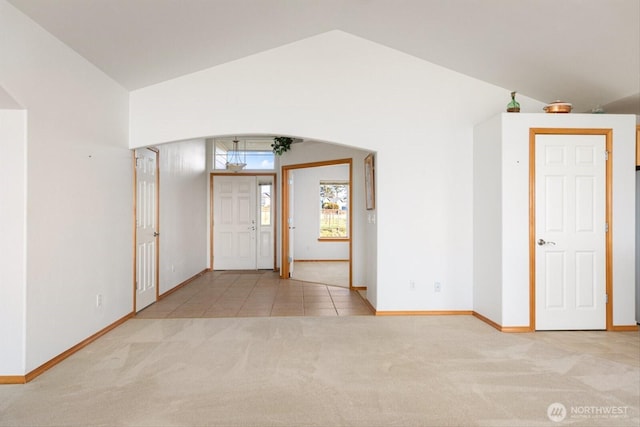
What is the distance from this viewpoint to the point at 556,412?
237 centimetres

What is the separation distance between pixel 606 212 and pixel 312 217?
270 inches

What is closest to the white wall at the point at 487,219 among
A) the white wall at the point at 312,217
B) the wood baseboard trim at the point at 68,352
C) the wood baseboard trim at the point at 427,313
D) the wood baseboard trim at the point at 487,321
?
the wood baseboard trim at the point at 487,321

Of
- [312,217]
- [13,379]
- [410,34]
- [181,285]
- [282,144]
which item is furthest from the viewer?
[312,217]

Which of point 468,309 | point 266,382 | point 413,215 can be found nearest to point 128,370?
point 266,382

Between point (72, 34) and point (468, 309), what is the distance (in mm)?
4726

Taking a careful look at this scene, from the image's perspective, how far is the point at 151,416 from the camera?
91.3 inches

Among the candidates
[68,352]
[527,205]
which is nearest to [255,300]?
[68,352]

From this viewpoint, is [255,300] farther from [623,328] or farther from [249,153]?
[623,328]

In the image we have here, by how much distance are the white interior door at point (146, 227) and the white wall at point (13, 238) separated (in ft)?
6.25

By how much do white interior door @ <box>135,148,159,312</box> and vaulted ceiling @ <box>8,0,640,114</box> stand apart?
1041 mm

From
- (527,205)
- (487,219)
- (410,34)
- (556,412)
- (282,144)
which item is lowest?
(556,412)

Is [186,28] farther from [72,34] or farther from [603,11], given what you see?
[603,11]

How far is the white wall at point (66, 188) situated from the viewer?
2.85m

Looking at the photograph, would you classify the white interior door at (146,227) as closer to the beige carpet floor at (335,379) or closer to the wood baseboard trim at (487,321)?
the beige carpet floor at (335,379)
